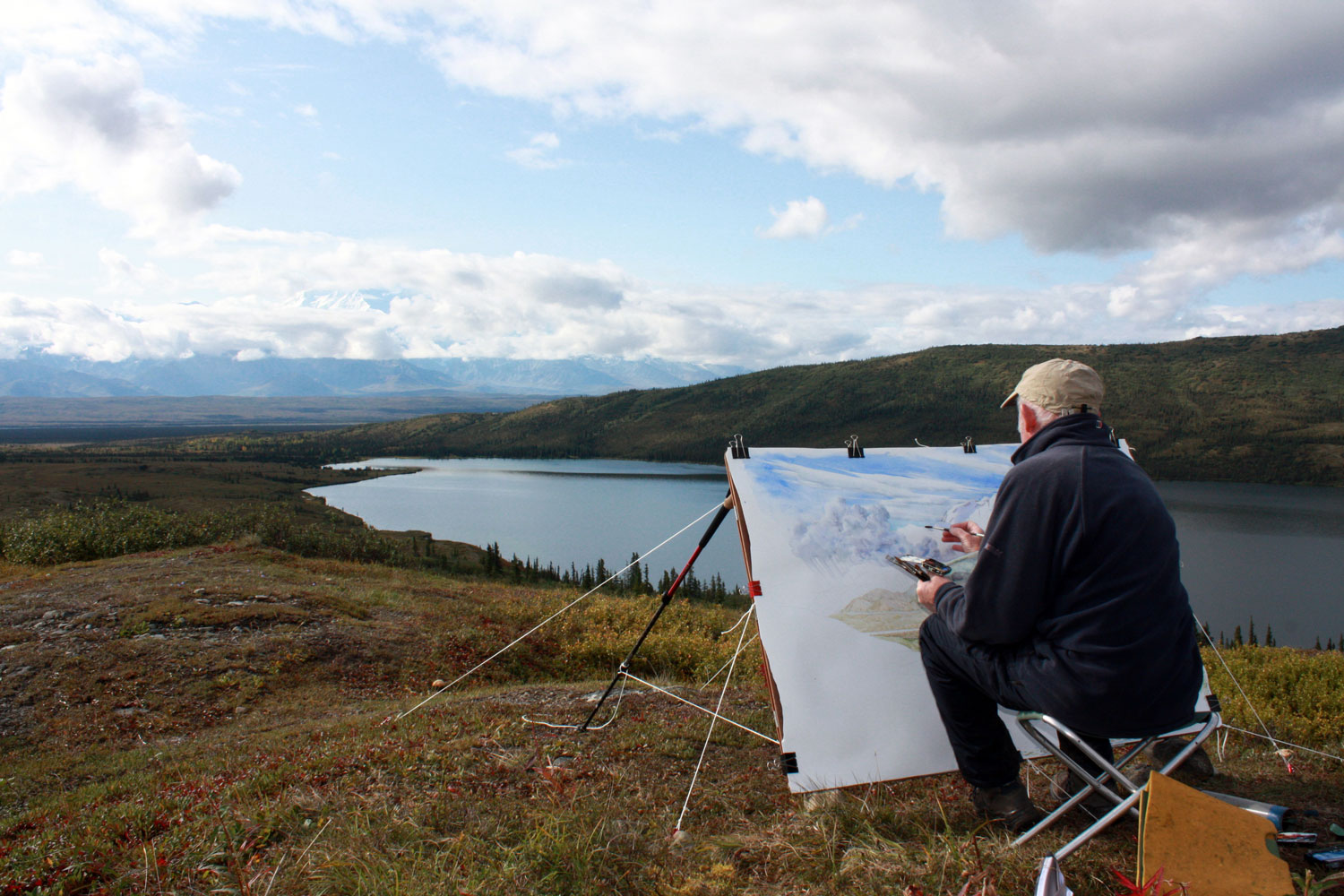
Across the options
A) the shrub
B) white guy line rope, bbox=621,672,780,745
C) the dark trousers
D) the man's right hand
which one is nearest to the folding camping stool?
the dark trousers

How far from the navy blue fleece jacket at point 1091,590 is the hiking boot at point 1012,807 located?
29.5 inches

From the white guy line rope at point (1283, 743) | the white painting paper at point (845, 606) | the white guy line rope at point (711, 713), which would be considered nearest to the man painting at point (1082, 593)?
the white painting paper at point (845, 606)

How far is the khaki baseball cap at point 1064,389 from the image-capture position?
3.12 metres

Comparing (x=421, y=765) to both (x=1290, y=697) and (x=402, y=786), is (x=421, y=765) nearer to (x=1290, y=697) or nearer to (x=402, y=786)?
(x=402, y=786)

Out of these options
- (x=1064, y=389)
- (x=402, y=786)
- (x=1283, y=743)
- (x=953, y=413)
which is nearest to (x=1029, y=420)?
(x=1064, y=389)

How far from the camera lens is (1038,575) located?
2834mm

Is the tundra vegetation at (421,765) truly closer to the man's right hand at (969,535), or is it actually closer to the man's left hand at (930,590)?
the man's left hand at (930,590)

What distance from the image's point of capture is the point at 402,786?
169 inches

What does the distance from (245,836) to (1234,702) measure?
10.4 m

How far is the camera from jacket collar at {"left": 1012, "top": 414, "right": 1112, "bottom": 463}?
9.71 feet

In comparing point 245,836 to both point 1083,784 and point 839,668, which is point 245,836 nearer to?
point 839,668

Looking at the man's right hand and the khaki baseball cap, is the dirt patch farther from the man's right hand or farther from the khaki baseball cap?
the khaki baseball cap

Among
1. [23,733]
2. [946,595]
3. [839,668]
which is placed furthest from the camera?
[23,733]

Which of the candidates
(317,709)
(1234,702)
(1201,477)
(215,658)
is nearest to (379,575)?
(215,658)
